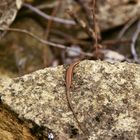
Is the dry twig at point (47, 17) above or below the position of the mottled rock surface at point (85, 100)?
below

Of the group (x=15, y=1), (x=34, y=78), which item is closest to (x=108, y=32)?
(x=15, y=1)

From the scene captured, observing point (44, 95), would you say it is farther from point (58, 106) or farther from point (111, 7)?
point (111, 7)

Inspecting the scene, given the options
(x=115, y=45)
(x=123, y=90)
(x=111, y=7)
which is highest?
(x=123, y=90)

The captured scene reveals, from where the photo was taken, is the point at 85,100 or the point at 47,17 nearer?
the point at 85,100

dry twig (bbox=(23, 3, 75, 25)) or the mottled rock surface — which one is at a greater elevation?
the mottled rock surface

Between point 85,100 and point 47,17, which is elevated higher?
point 85,100

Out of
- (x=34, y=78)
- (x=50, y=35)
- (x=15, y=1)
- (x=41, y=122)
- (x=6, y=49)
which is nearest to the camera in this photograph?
(x=41, y=122)

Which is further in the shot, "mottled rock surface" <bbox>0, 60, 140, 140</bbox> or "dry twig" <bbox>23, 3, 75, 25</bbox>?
"dry twig" <bbox>23, 3, 75, 25</bbox>

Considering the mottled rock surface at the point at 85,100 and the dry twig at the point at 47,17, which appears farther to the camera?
the dry twig at the point at 47,17
